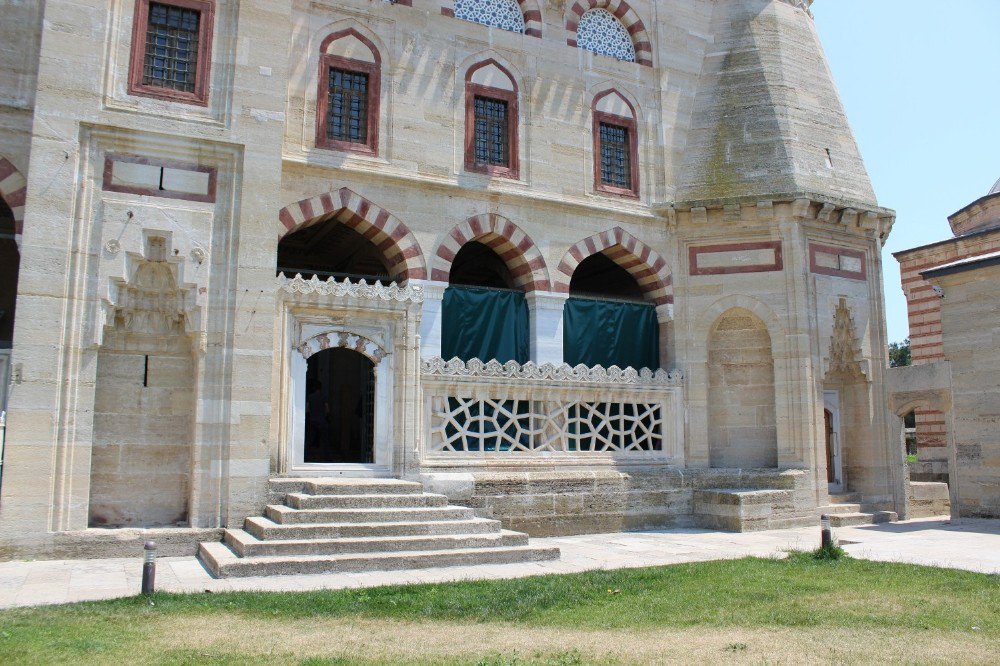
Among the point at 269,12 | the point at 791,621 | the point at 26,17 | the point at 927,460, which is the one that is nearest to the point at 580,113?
the point at 269,12

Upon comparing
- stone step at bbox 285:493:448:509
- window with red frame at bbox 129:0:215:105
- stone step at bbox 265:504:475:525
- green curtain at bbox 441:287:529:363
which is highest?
window with red frame at bbox 129:0:215:105

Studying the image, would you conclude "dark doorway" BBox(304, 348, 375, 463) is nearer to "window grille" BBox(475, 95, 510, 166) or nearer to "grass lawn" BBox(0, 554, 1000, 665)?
"window grille" BBox(475, 95, 510, 166)

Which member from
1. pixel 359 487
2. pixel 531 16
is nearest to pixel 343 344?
pixel 359 487

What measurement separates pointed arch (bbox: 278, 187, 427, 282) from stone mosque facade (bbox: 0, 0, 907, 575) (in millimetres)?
50

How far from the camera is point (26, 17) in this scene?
1116 centimetres

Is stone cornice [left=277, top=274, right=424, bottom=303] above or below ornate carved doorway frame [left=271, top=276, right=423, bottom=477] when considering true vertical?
above

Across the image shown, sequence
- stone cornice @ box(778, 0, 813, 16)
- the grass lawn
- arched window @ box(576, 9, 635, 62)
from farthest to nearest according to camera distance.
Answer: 1. stone cornice @ box(778, 0, 813, 16)
2. arched window @ box(576, 9, 635, 62)
3. the grass lawn

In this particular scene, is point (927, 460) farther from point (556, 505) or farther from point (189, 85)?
point (189, 85)

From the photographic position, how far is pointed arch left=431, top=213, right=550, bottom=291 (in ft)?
44.3

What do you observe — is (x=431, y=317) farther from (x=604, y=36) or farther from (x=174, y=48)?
(x=604, y=36)

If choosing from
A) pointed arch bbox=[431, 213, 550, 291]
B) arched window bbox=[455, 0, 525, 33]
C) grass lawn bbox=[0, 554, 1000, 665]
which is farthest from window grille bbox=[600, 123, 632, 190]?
grass lawn bbox=[0, 554, 1000, 665]

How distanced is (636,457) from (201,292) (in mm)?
7313

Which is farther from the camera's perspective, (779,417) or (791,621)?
Result: (779,417)

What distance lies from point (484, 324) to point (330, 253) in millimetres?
4701
